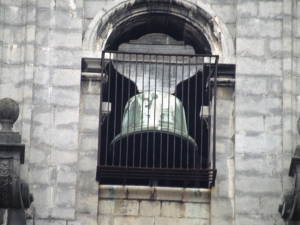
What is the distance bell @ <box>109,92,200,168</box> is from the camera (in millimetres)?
31375

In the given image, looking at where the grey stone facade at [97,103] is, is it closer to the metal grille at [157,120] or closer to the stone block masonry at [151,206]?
the stone block masonry at [151,206]

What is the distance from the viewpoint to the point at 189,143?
31.5 m

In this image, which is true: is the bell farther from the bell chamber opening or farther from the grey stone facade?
the grey stone facade

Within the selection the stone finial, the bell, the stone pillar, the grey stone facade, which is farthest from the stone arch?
the stone pillar

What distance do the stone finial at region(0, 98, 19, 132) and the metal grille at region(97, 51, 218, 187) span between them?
165 cm

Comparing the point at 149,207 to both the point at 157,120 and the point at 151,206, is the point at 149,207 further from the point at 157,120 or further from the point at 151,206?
the point at 157,120

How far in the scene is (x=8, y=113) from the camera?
3003cm

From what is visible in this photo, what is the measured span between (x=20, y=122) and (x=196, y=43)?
11.2ft

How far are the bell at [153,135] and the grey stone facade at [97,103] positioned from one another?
0.48 m

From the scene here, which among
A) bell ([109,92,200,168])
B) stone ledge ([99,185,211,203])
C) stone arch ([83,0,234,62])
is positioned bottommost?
stone ledge ([99,185,211,203])

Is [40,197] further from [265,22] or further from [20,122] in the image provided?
[265,22]

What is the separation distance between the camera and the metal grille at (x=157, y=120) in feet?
102

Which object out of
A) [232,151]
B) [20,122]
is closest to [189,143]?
[232,151]

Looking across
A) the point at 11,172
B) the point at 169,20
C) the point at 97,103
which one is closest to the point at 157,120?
the point at 97,103
